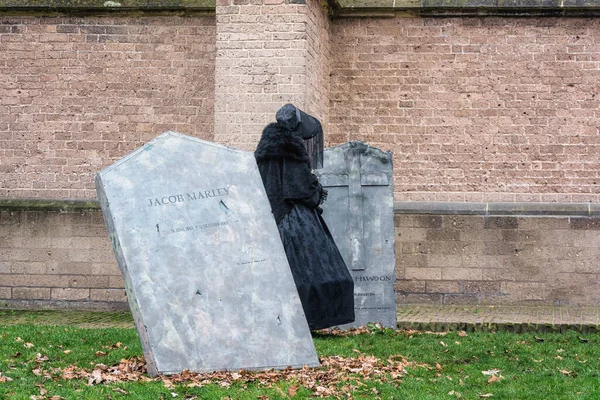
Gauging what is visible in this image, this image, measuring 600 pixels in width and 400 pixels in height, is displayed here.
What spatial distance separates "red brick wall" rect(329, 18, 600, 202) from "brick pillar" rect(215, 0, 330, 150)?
5.47ft

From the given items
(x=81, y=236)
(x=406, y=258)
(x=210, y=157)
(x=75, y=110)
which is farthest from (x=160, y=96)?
(x=210, y=157)

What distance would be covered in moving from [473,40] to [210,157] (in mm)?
7731

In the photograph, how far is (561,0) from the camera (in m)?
13.8

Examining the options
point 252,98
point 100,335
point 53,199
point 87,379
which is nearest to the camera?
point 87,379

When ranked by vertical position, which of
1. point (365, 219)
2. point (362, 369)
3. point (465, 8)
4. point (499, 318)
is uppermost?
point (465, 8)

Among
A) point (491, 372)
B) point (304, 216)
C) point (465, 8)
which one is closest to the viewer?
point (491, 372)

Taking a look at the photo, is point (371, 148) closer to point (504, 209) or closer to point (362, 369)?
point (362, 369)

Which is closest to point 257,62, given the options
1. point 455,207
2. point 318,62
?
point 318,62

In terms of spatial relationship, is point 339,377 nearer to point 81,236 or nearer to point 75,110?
point 81,236

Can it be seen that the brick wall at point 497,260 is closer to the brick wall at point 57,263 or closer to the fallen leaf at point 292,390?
the brick wall at point 57,263

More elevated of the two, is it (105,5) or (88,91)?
(105,5)

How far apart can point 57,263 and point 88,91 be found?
2363mm

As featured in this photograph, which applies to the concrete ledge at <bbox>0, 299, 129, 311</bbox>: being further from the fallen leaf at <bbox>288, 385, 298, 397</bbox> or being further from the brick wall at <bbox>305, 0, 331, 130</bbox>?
the fallen leaf at <bbox>288, 385, 298, 397</bbox>

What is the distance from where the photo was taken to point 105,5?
45.6 ft
